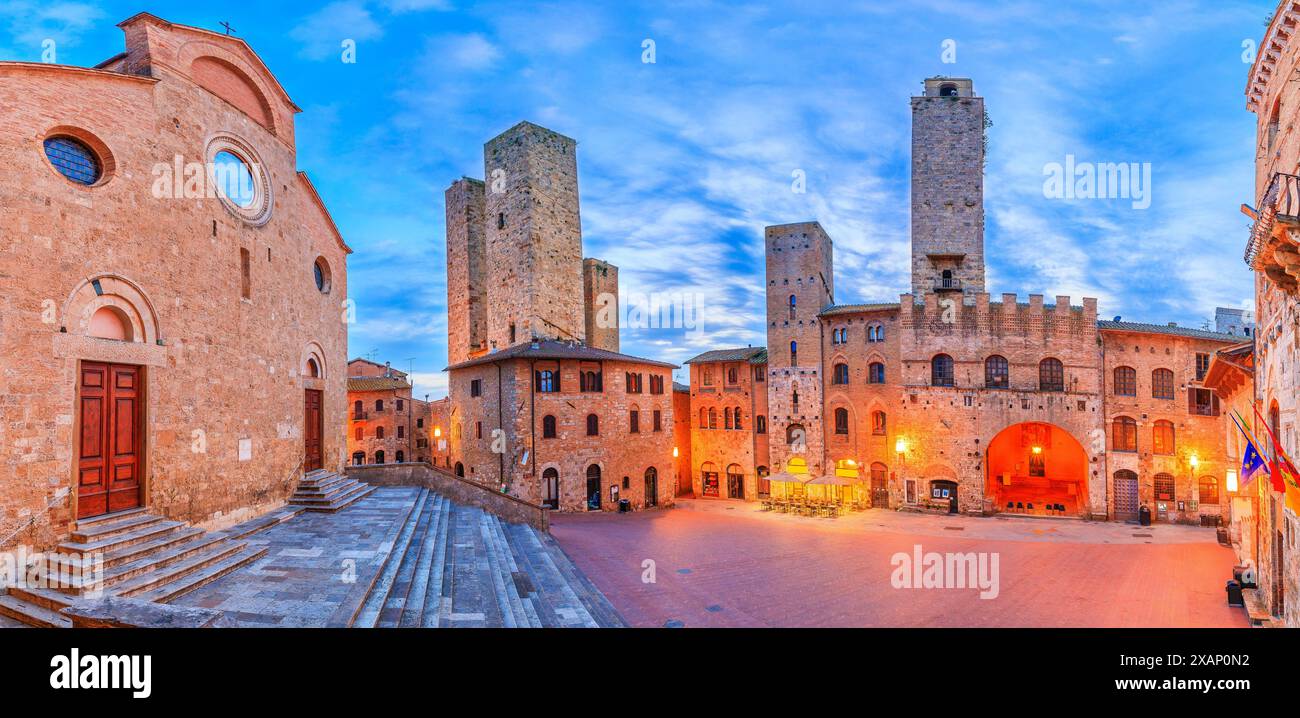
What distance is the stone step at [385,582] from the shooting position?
8836mm

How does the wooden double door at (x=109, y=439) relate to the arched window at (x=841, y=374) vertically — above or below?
below

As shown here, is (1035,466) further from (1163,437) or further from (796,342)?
(796,342)

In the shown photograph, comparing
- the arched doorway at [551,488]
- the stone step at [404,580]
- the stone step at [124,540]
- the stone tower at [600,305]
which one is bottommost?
the arched doorway at [551,488]

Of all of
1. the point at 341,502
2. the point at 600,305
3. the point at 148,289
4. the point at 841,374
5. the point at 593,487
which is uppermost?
the point at 600,305

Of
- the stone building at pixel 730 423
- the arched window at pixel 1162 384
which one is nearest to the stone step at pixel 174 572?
the stone building at pixel 730 423

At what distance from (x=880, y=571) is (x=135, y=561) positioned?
719 inches

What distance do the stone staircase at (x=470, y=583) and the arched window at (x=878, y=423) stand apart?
2015 centimetres

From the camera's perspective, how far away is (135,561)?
9508mm

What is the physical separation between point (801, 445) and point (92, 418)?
98.9ft

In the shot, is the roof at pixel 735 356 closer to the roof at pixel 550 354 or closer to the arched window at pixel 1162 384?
the roof at pixel 550 354

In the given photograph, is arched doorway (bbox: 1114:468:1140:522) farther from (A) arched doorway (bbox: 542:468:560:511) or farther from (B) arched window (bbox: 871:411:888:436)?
(A) arched doorway (bbox: 542:468:560:511)

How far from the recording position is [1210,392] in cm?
2667

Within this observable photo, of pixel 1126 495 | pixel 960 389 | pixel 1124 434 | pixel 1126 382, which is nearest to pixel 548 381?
pixel 960 389
